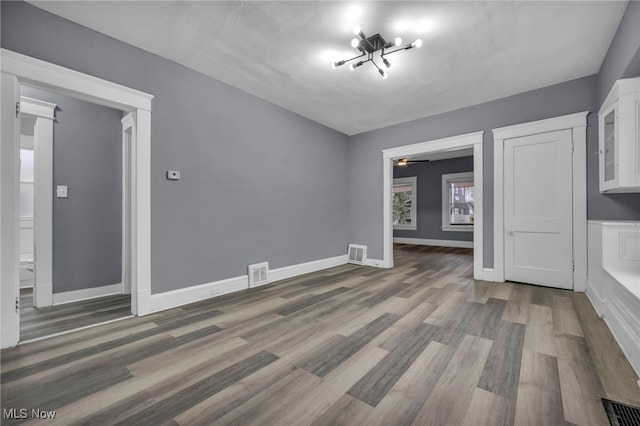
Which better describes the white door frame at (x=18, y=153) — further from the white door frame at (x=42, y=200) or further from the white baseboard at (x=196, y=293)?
the white door frame at (x=42, y=200)

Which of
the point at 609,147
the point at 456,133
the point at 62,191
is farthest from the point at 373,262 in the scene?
the point at 62,191

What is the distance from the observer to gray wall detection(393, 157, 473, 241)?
322 inches

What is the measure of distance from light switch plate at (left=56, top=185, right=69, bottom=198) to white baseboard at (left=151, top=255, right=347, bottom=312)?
5.80ft

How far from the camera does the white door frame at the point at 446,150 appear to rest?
13.5ft

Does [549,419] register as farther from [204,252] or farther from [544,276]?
[204,252]

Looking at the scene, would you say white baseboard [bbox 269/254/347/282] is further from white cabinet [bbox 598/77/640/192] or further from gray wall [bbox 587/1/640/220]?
white cabinet [bbox 598/77/640/192]

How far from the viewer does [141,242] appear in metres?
2.73

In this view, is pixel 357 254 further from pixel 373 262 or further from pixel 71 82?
pixel 71 82

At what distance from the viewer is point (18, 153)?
216 cm

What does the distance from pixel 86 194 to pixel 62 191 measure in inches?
9.0

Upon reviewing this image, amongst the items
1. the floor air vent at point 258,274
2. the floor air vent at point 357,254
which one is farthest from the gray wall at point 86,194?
the floor air vent at point 357,254

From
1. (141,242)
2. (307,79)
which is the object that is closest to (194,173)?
(141,242)

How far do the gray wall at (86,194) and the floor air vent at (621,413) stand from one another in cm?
482

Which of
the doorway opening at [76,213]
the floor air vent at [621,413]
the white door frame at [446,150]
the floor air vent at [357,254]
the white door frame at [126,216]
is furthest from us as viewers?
the floor air vent at [357,254]
